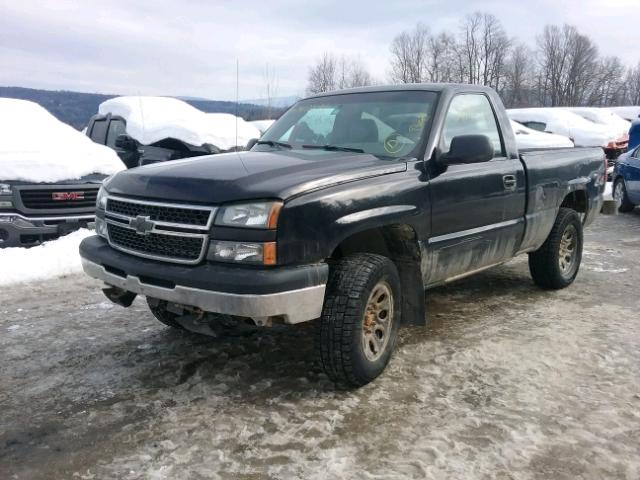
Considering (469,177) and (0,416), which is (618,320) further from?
(0,416)

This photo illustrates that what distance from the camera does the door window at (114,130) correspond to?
11.2m

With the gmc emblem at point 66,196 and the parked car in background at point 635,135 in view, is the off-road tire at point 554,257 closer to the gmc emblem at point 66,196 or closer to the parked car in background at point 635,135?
the gmc emblem at point 66,196

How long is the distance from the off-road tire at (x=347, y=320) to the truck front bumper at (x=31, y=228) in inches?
187

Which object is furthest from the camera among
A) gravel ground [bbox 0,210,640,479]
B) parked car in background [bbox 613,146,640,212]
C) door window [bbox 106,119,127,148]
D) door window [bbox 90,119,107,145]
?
door window [bbox 90,119,107,145]

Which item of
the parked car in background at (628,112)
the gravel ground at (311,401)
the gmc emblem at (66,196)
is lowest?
the gravel ground at (311,401)

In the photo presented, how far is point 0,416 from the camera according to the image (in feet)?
10.5

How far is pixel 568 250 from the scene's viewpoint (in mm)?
5871

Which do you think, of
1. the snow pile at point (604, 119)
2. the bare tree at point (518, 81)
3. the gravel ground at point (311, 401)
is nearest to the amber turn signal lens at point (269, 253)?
the gravel ground at point (311, 401)

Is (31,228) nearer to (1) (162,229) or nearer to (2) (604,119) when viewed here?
(1) (162,229)

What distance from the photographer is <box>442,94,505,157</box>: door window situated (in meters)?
4.27

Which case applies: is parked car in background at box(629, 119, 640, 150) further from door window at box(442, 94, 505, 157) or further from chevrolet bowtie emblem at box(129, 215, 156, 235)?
chevrolet bowtie emblem at box(129, 215, 156, 235)

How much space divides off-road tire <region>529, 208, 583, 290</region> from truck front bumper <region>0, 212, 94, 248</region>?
5.18 m

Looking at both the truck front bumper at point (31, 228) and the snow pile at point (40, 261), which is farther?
the truck front bumper at point (31, 228)

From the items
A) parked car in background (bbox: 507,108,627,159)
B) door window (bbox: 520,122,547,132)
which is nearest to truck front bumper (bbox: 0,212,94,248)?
parked car in background (bbox: 507,108,627,159)
